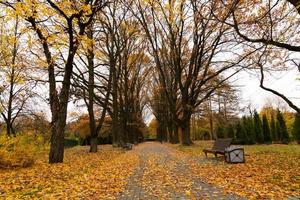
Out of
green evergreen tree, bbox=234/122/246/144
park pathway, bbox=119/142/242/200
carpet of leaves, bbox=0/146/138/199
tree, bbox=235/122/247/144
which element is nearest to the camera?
park pathway, bbox=119/142/242/200

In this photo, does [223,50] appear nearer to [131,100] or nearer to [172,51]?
[172,51]

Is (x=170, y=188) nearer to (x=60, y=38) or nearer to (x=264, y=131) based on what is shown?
(x=60, y=38)

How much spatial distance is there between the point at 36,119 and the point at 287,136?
27.1 meters

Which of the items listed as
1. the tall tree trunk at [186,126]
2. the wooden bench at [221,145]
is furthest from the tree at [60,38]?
the tall tree trunk at [186,126]

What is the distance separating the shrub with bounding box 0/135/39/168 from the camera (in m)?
10.3

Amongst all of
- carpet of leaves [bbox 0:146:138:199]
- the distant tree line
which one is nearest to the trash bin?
carpet of leaves [bbox 0:146:138:199]

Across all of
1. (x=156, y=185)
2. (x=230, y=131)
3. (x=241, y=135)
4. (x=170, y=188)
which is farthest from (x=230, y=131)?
(x=170, y=188)

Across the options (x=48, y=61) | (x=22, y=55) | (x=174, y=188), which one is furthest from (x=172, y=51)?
(x=174, y=188)

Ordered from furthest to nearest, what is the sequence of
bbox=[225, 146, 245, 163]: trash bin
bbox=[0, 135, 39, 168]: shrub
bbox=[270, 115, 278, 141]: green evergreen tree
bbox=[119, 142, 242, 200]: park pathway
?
1. bbox=[270, 115, 278, 141]: green evergreen tree
2. bbox=[225, 146, 245, 163]: trash bin
3. bbox=[0, 135, 39, 168]: shrub
4. bbox=[119, 142, 242, 200]: park pathway

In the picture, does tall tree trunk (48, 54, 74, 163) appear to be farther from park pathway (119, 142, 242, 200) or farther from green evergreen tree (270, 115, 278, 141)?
green evergreen tree (270, 115, 278, 141)

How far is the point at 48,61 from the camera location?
13.3 m

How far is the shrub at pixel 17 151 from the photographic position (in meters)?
10.3

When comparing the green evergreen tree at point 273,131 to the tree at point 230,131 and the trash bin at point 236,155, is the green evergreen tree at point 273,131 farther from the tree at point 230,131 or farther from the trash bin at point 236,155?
the trash bin at point 236,155

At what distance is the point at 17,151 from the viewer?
10.7 metres
